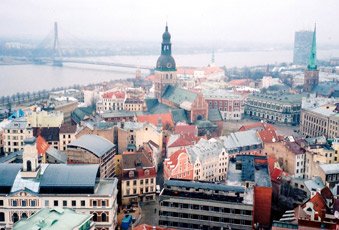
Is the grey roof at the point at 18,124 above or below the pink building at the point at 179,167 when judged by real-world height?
above

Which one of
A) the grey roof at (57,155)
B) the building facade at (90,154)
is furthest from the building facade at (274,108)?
the grey roof at (57,155)

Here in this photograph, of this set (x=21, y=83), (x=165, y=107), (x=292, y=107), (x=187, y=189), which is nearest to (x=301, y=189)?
(x=187, y=189)

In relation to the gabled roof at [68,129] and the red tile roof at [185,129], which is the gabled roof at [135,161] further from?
the red tile roof at [185,129]

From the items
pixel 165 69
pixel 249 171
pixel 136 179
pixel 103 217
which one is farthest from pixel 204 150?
pixel 165 69

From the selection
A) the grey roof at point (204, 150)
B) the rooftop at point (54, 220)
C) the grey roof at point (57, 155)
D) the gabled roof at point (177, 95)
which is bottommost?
the grey roof at point (57, 155)

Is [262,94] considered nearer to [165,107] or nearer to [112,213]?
[165,107]
